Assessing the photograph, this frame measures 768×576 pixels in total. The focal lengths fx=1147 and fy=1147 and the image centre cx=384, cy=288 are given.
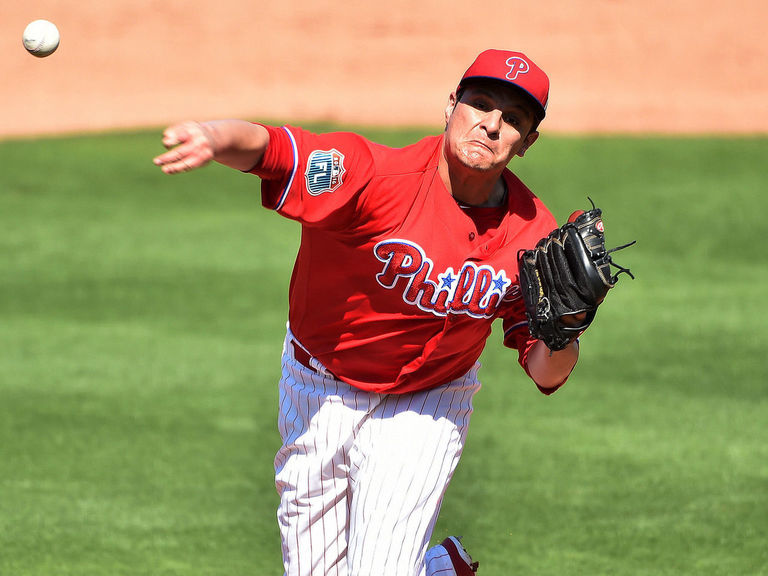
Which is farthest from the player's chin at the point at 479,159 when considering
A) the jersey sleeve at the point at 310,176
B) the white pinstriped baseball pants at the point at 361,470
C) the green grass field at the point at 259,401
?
the green grass field at the point at 259,401

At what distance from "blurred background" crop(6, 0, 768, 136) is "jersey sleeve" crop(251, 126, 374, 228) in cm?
1773

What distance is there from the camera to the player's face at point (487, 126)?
3.89 meters

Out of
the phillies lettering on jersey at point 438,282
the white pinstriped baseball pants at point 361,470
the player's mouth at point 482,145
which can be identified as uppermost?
the player's mouth at point 482,145

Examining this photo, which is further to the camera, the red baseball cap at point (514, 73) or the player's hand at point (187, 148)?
the red baseball cap at point (514, 73)

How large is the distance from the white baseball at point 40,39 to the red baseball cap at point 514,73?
8.66 ft

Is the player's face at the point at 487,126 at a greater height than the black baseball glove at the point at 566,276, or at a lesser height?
greater

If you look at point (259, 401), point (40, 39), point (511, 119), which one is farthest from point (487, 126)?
point (259, 401)

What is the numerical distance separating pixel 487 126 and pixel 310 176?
0.68 m

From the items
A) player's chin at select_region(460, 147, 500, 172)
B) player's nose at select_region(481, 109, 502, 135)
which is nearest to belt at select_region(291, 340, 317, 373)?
player's chin at select_region(460, 147, 500, 172)

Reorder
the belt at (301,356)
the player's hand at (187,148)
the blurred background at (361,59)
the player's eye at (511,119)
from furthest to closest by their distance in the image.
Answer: the blurred background at (361,59)
the belt at (301,356)
the player's eye at (511,119)
the player's hand at (187,148)

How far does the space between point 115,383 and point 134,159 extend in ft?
30.4

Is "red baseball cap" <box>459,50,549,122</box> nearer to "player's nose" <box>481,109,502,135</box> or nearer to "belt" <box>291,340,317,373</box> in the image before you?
"player's nose" <box>481,109,502,135</box>

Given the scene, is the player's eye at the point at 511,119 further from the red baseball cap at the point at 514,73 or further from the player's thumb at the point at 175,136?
the player's thumb at the point at 175,136

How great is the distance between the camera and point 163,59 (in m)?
22.7
